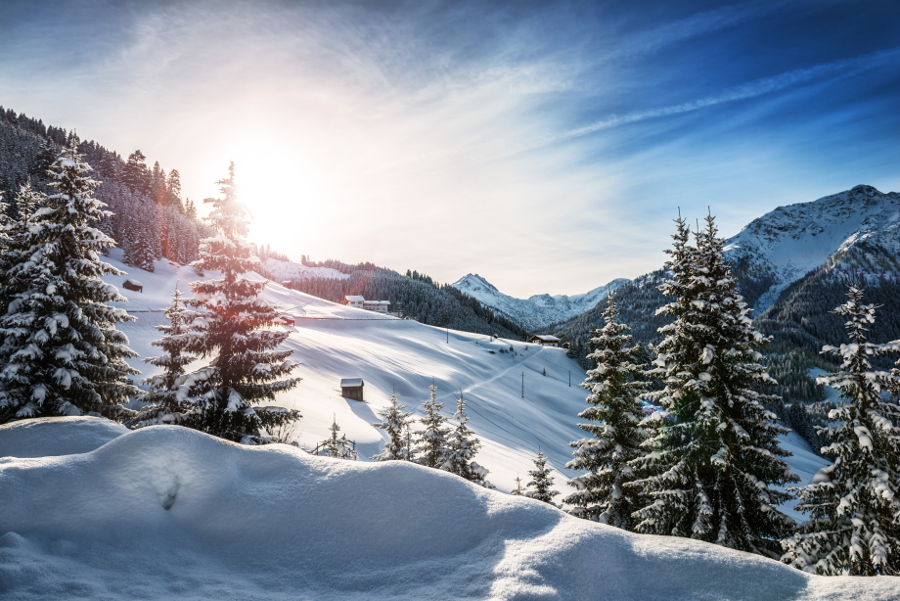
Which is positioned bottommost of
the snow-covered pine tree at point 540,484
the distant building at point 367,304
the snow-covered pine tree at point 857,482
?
the snow-covered pine tree at point 540,484

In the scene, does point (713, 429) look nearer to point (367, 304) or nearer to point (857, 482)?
point (857, 482)

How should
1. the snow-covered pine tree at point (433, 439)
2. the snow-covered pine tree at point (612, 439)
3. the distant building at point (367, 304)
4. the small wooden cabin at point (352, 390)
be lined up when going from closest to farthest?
the snow-covered pine tree at point (612, 439), the snow-covered pine tree at point (433, 439), the small wooden cabin at point (352, 390), the distant building at point (367, 304)

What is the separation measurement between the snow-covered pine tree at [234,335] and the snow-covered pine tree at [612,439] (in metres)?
11.6

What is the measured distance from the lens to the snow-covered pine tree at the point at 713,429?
11805 mm

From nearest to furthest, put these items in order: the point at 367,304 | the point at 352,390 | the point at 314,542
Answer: the point at 314,542, the point at 352,390, the point at 367,304

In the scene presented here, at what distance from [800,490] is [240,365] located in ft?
58.5

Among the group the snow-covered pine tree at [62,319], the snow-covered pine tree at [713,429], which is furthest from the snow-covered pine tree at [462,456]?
the snow-covered pine tree at [62,319]

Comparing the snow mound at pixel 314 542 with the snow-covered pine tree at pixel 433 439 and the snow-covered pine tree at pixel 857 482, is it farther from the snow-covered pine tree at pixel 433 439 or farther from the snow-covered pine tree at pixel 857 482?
the snow-covered pine tree at pixel 433 439

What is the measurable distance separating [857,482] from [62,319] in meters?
24.9

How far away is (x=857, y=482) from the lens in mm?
10836

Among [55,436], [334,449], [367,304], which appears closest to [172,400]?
[334,449]

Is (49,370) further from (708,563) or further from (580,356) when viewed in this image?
(580,356)

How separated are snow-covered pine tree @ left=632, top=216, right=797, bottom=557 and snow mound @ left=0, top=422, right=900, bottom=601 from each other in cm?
848

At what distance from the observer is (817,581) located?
4359 mm
